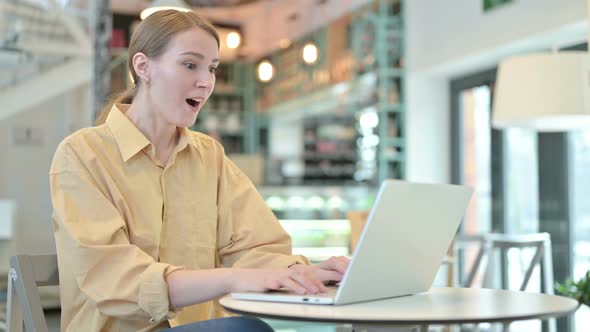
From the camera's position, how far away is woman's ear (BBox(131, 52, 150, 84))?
1.69 metres

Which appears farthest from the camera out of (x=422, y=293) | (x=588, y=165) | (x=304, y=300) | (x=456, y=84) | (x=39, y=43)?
(x=456, y=84)

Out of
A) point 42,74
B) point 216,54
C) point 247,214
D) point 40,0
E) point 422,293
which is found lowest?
point 422,293

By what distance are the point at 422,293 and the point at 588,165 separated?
4.19m

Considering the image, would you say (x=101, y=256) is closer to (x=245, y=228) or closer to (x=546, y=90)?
(x=245, y=228)

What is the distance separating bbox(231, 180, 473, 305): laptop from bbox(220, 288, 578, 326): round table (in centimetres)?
2

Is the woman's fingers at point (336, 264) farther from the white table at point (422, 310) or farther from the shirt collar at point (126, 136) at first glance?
the shirt collar at point (126, 136)

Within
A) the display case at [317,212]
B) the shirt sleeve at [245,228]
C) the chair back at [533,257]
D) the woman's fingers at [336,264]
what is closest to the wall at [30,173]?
Result: the display case at [317,212]

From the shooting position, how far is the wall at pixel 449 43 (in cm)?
519

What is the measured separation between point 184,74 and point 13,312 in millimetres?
614

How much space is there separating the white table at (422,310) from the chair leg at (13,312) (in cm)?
56

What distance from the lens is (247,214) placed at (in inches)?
71.0

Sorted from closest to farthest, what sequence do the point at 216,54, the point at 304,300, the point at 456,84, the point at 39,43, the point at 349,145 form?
the point at 304,300, the point at 216,54, the point at 39,43, the point at 456,84, the point at 349,145

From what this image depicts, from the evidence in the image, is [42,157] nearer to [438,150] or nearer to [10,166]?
[10,166]

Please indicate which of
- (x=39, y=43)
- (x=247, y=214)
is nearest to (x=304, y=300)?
(x=247, y=214)
